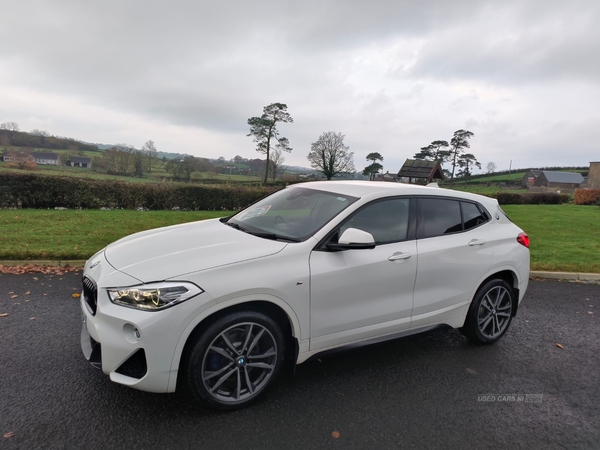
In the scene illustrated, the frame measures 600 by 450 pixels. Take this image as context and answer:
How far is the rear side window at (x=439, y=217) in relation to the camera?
3.59m

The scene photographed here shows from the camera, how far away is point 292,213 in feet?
11.7

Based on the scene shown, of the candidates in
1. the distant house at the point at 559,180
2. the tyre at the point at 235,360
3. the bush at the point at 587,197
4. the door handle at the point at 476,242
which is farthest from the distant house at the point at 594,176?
the tyre at the point at 235,360

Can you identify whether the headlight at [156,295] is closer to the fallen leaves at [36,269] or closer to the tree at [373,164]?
the fallen leaves at [36,269]

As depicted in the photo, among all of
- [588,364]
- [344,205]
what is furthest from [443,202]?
[588,364]

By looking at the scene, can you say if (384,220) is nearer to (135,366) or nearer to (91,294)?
(135,366)

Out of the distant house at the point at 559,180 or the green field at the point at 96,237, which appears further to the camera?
the distant house at the point at 559,180

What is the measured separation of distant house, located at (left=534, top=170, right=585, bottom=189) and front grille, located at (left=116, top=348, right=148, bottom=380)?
87.1 m

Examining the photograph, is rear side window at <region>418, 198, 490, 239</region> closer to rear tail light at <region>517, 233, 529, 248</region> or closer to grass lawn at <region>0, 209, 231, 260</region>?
rear tail light at <region>517, 233, 529, 248</region>

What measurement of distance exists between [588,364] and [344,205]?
3031 mm

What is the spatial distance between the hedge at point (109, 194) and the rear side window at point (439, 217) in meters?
15.0

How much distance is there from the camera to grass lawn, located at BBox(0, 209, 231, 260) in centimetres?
678

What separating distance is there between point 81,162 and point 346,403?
47.6 metres

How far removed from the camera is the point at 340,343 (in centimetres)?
304

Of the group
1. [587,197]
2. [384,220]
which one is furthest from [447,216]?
[587,197]
